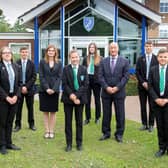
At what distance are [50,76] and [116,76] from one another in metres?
1.32

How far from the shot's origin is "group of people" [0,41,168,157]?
6918mm

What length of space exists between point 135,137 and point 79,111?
1.70 meters

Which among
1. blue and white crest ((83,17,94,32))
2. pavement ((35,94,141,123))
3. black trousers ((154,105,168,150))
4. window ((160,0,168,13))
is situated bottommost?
pavement ((35,94,141,123))

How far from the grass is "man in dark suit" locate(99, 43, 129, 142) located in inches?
17.3

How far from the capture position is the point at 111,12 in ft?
68.4

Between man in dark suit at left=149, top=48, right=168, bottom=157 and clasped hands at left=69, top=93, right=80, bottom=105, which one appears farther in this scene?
clasped hands at left=69, top=93, right=80, bottom=105

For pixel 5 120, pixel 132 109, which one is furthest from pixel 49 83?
pixel 132 109

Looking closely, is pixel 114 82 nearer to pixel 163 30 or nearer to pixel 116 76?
pixel 116 76

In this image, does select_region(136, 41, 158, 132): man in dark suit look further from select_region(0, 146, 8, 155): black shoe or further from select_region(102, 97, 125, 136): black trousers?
select_region(0, 146, 8, 155): black shoe

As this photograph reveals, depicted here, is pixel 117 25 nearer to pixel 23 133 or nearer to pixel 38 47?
pixel 38 47

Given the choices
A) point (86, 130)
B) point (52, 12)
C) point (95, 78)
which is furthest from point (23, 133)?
point (52, 12)

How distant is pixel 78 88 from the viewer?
23.7 feet

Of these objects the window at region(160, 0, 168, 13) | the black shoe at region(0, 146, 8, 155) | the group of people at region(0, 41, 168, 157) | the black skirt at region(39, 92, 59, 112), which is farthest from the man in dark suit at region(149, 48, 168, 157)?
the window at region(160, 0, 168, 13)

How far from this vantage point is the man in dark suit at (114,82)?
25.6 ft
